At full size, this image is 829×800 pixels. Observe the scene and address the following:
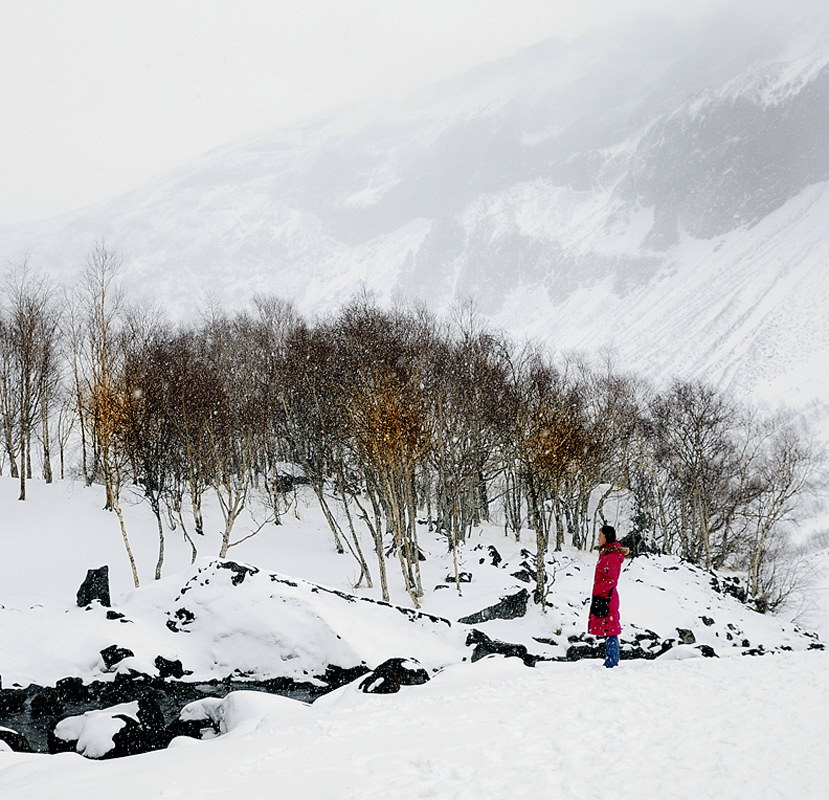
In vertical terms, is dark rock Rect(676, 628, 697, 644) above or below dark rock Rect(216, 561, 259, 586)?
below

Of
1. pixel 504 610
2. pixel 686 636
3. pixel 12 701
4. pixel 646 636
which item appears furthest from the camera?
pixel 686 636

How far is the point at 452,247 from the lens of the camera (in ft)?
589

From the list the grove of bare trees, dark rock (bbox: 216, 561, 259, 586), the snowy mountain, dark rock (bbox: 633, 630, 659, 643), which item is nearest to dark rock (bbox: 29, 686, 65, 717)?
dark rock (bbox: 216, 561, 259, 586)

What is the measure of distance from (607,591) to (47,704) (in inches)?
404

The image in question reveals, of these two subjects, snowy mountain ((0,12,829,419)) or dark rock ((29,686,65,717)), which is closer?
dark rock ((29,686,65,717))

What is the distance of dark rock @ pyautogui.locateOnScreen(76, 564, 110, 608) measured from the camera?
51.5 feet

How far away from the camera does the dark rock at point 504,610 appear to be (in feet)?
59.0

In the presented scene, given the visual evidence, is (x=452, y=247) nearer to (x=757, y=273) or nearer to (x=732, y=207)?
(x=732, y=207)

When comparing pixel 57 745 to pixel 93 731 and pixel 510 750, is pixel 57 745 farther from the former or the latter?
pixel 510 750

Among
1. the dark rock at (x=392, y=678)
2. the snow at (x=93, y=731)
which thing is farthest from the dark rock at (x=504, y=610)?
the snow at (x=93, y=731)

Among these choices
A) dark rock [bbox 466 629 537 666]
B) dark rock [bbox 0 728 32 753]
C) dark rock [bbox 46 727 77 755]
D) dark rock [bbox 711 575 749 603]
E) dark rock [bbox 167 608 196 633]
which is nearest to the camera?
dark rock [bbox 0 728 32 753]

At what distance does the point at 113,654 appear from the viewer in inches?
503

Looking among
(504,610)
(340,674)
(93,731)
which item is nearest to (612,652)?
(340,674)

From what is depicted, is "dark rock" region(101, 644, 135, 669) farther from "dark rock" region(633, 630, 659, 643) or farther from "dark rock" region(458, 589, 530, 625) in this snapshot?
"dark rock" region(633, 630, 659, 643)
